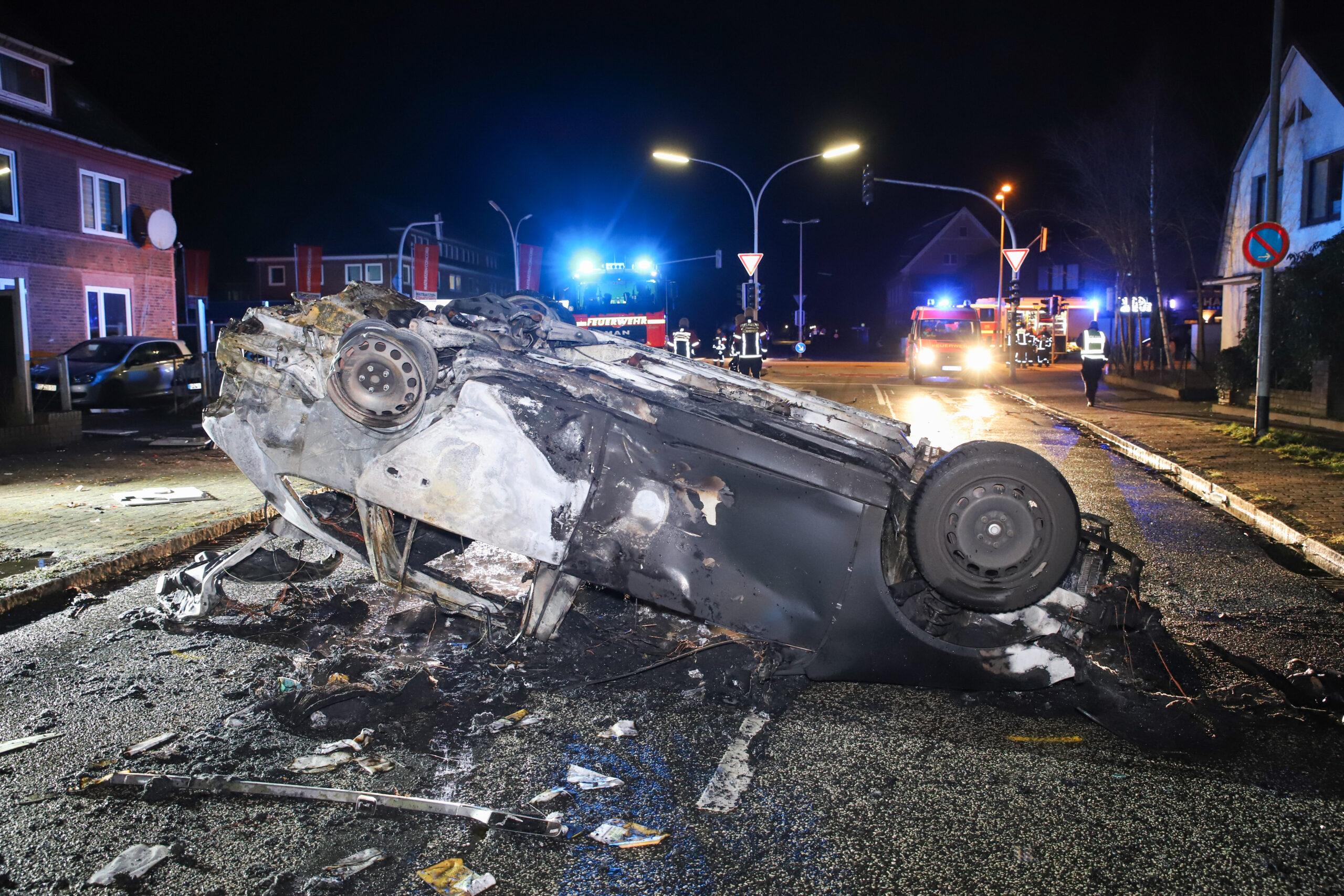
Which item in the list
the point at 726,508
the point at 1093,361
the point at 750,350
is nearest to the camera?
the point at 726,508

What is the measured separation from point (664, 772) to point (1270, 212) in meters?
13.5

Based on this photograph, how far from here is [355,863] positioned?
273 centimetres

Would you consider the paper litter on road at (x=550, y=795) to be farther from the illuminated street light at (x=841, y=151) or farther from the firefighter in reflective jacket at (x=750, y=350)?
the illuminated street light at (x=841, y=151)

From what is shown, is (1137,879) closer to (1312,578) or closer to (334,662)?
(334,662)

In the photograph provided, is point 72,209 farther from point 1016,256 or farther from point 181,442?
point 1016,256

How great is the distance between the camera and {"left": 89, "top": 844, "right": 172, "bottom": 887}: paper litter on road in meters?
2.66

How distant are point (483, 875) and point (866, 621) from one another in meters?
1.82

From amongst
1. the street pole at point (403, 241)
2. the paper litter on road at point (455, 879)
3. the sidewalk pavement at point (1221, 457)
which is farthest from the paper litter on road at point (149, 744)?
the street pole at point (403, 241)

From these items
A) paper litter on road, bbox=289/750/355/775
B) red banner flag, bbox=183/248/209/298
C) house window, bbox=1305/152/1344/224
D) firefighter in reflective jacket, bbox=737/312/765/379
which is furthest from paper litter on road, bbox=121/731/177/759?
red banner flag, bbox=183/248/209/298

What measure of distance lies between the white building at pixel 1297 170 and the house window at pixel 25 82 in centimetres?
2996

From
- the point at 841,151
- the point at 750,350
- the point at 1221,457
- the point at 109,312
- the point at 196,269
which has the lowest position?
the point at 1221,457

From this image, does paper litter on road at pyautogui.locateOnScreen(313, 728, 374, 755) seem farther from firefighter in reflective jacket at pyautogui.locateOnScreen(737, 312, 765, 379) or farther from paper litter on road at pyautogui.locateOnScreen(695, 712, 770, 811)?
firefighter in reflective jacket at pyautogui.locateOnScreen(737, 312, 765, 379)

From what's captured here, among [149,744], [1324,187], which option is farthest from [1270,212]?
[149,744]

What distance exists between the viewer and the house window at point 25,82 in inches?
878
